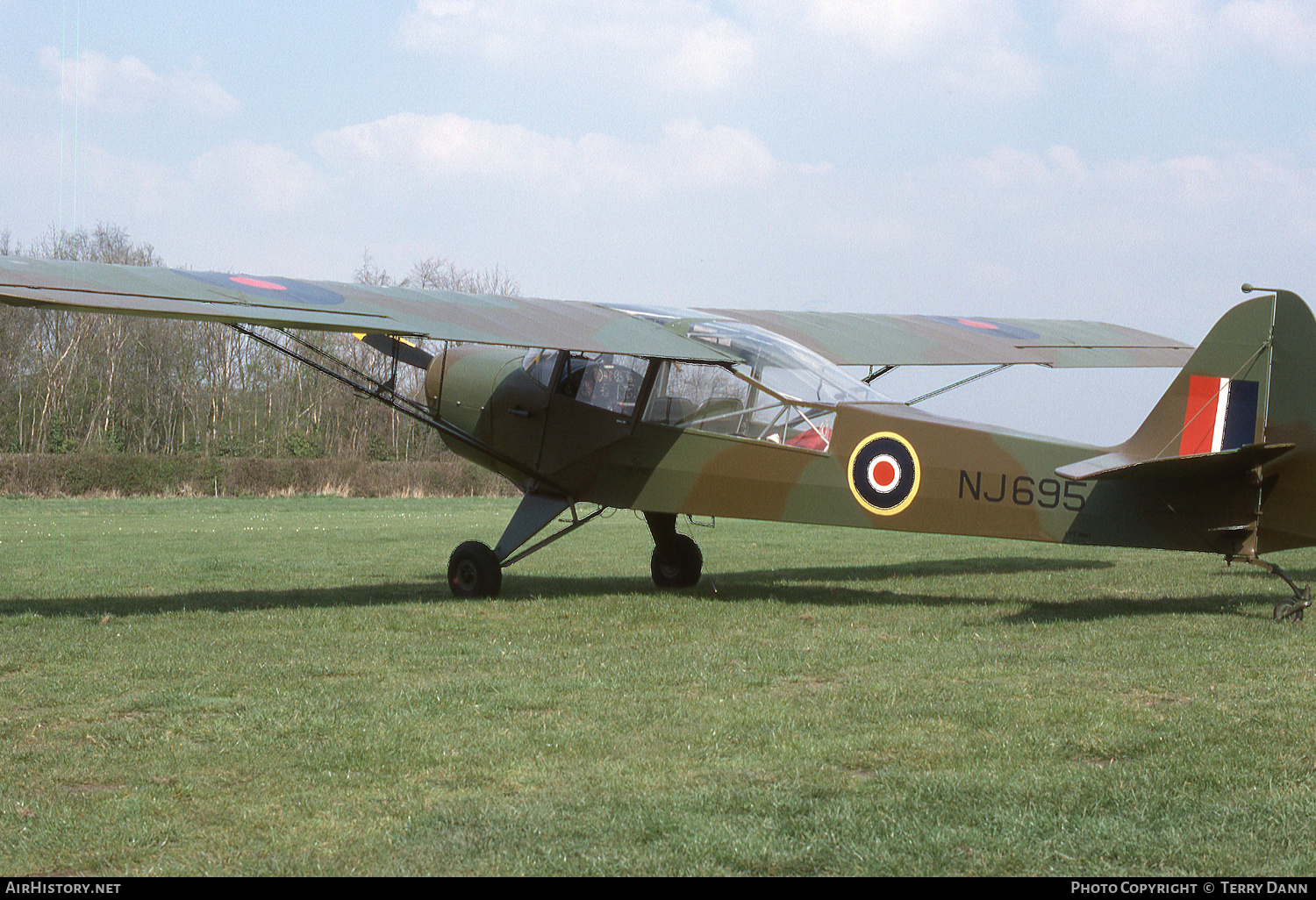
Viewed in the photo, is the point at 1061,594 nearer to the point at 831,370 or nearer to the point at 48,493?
the point at 831,370

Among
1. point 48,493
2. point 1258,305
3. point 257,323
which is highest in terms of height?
point 1258,305

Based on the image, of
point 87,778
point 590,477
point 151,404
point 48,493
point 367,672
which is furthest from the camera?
point 151,404

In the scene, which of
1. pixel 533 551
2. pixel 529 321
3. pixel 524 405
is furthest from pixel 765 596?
pixel 529 321

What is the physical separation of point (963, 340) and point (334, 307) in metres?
7.01

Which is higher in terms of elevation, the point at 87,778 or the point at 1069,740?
the point at 1069,740

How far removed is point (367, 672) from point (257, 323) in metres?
2.96

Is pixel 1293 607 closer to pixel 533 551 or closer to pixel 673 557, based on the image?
pixel 673 557

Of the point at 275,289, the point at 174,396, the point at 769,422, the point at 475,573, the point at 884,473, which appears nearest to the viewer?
the point at 884,473

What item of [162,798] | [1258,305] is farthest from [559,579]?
[162,798]

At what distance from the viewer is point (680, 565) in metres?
11.5

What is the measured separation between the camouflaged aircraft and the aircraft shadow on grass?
0.61 meters

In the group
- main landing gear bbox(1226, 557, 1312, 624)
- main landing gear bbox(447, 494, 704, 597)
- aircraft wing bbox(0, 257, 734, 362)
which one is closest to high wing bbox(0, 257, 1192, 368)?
aircraft wing bbox(0, 257, 734, 362)

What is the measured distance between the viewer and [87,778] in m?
4.52

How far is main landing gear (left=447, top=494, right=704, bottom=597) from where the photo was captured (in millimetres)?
10398
